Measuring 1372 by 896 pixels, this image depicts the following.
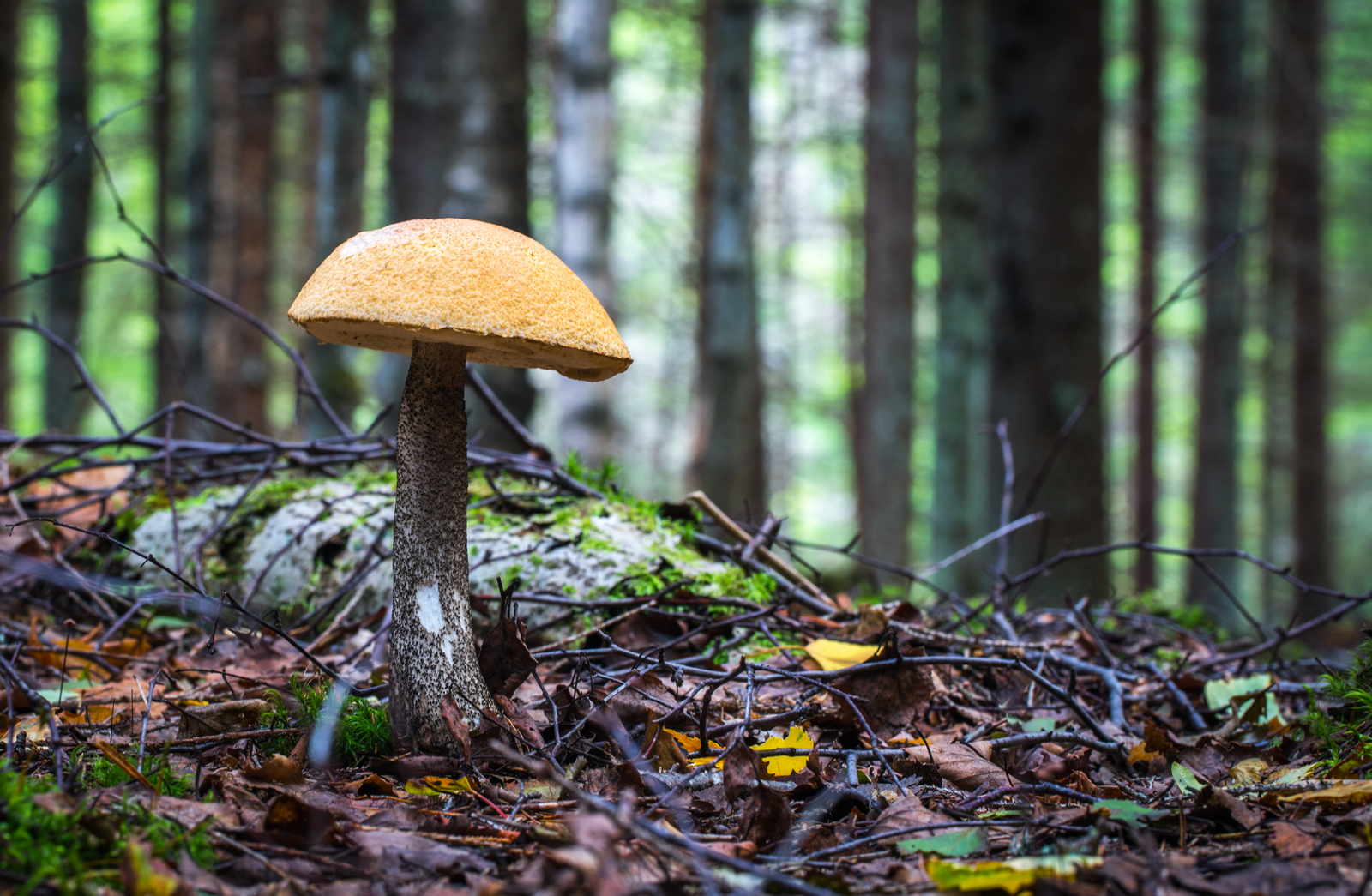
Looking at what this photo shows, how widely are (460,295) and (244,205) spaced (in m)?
11.8

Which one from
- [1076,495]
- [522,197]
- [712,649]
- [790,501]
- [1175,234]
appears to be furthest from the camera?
[790,501]

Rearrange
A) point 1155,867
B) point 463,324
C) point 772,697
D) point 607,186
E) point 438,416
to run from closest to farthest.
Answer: point 1155,867
point 463,324
point 438,416
point 772,697
point 607,186

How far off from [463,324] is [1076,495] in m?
4.56

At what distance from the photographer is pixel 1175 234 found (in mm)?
16609

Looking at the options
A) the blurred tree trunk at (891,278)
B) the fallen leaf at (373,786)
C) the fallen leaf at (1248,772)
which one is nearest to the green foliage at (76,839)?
the fallen leaf at (373,786)

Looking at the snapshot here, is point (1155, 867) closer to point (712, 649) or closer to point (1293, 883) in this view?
point (1293, 883)

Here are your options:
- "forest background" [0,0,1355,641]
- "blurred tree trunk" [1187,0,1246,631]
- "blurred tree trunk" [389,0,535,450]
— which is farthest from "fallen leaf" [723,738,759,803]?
"blurred tree trunk" [1187,0,1246,631]

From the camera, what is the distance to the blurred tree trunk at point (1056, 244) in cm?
534

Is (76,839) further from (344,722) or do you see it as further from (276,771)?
(344,722)

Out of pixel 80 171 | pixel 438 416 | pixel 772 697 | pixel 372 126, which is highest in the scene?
pixel 372 126

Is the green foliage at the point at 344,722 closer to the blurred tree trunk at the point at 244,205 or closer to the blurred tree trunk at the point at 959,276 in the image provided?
the blurred tree trunk at the point at 959,276

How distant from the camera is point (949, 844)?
1675 mm

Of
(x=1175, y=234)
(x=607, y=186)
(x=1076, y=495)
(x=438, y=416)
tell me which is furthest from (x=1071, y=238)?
(x=1175, y=234)

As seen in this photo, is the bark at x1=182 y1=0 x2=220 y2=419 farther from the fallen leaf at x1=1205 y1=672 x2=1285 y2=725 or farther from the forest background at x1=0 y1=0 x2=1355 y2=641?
the fallen leaf at x1=1205 y1=672 x2=1285 y2=725
